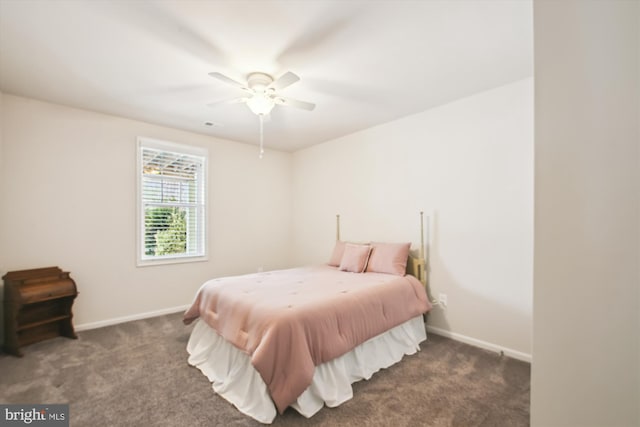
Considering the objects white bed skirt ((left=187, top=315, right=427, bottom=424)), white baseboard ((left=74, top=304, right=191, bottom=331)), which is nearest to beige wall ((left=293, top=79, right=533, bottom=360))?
white bed skirt ((left=187, top=315, right=427, bottom=424))

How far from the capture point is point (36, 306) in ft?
9.23

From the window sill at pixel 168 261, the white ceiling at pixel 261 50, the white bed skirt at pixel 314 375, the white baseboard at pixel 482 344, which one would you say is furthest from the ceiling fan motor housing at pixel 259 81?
the white baseboard at pixel 482 344

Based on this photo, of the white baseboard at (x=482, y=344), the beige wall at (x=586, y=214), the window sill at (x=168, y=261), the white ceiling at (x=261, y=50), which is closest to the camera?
the beige wall at (x=586, y=214)

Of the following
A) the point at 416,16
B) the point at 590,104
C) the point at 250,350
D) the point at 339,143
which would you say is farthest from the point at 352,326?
the point at 339,143

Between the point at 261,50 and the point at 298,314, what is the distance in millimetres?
1917

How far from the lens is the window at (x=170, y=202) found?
3637 mm

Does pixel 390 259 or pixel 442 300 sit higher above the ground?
pixel 390 259

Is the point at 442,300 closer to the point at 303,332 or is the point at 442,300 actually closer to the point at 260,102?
the point at 303,332

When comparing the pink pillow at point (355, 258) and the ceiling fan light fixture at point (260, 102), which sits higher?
the ceiling fan light fixture at point (260, 102)

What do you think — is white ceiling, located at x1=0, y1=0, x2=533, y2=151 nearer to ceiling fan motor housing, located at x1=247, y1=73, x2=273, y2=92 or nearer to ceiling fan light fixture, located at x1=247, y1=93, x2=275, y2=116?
ceiling fan motor housing, located at x1=247, y1=73, x2=273, y2=92

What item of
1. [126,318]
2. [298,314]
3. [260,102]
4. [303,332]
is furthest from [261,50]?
[126,318]

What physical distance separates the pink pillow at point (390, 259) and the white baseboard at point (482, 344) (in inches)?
30.0

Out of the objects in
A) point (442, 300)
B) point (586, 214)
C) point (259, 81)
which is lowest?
point (442, 300)

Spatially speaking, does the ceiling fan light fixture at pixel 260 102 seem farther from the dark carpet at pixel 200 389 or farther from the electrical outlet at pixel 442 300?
the electrical outlet at pixel 442 300
